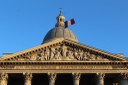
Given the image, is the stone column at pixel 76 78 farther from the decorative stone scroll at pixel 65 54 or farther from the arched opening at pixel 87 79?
the decorative stone scroll at pixel 65 54

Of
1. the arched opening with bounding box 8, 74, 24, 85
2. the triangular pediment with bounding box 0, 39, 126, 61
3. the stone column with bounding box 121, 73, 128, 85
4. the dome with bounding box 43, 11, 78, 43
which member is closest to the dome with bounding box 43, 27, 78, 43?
the dome with bounding box 43, 11, 78, 43

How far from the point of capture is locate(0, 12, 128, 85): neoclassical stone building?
38.8 meters

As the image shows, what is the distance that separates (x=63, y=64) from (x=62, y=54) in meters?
1.29

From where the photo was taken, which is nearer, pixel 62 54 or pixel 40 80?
pixel 62 54

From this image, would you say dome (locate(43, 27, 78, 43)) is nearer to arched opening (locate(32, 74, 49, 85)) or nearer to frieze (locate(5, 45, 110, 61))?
arched opening (locate(32, 74, 49, 85))

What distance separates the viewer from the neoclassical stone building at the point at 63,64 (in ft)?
127

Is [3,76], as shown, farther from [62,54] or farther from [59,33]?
[59,33]

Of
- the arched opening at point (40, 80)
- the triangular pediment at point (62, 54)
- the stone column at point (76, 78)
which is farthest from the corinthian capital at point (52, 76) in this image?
the arched opening at point (40, 80)

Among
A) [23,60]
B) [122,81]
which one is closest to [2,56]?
[23,60]

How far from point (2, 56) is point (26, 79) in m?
4.30

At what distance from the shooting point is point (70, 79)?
42.2 metres

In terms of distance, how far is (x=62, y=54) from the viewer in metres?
39.4

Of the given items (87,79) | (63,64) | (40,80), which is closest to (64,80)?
(87,79)

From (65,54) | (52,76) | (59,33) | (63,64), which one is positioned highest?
(59,33)
